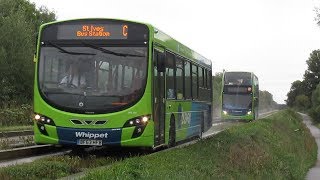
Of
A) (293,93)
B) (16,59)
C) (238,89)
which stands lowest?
(238,89)

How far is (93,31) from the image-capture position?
14266mm

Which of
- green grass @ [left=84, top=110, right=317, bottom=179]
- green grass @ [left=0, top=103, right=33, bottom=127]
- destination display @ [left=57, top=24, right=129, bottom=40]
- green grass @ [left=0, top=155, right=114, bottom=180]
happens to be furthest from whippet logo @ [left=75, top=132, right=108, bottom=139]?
green grass @ [left=0, top=103, right=33, bottom=127]

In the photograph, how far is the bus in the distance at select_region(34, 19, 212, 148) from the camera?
1365 centimetres

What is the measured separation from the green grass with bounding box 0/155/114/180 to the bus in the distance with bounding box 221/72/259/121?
104 feet

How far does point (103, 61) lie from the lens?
13867mm

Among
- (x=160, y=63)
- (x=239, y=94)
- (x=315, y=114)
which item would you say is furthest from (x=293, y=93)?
(x=160, y=63)

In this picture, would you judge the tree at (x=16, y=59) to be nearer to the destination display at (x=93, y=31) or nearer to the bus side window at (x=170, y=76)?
the bus side window at (x=170, y=76)

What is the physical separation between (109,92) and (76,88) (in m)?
0.82

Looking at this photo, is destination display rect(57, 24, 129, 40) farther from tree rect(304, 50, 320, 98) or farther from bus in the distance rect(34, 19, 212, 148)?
tree rect(304, 50, 320, 98)

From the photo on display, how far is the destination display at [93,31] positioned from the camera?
1421 cm

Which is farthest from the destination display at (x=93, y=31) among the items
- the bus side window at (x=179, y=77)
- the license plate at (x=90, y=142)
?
the bus side window at (x=179, y=77)

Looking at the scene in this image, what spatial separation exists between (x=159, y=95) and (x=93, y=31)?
2.42 metres

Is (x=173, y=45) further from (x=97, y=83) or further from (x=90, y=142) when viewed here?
(x=90, y=142)

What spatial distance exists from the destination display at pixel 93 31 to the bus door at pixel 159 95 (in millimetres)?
1034
